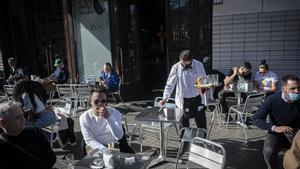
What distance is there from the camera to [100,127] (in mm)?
3494

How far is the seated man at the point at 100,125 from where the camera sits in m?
3.43

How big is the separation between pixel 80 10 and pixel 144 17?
237 cm

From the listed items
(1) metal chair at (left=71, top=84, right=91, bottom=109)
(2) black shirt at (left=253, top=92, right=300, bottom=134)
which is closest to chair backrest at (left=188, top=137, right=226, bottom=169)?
(2) black shirt at (left=253, top=92, right=300, bottom=134)

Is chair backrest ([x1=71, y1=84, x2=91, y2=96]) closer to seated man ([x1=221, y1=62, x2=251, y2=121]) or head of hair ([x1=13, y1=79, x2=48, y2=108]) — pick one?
head of hair ([x1=13, y1=79, x2=48, y2=108])

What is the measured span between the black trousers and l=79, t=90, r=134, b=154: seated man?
1.48m

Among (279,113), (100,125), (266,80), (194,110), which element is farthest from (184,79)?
(266,80)

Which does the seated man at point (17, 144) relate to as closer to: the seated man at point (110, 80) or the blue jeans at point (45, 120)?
the blue jeans at point (45, 120)

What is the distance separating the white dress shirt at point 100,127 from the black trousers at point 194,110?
4.87 ft

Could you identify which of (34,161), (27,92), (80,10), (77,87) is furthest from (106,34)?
(34,161)

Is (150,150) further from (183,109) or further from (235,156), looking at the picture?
(235,156)

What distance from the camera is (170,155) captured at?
178 inches

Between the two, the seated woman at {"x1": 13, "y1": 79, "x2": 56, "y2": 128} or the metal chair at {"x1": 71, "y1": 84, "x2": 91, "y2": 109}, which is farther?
the metal chair at {"x1": 71, "y1": 84, "x2": 91, "y2": 109}

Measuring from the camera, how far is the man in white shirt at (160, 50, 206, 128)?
454cm

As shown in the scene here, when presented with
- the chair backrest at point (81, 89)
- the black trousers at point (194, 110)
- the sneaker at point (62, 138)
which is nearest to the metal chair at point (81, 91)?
the chair backrest at point (81, 89)
